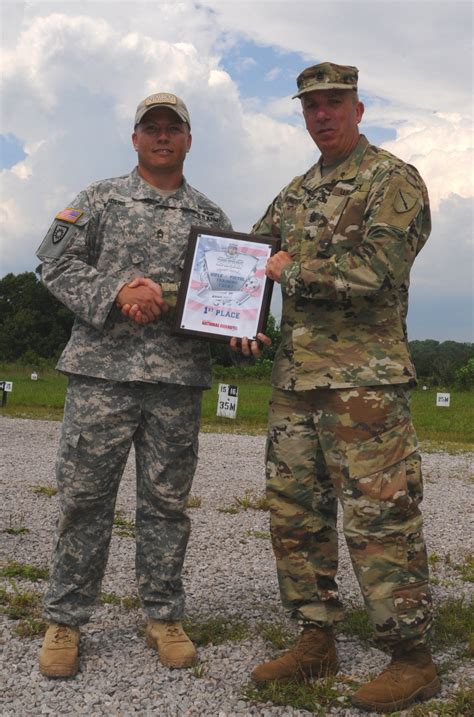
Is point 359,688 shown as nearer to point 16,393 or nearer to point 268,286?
point 268,286

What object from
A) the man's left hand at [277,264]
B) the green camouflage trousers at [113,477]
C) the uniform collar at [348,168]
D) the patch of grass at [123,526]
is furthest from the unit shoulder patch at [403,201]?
the patch of grass at [123,526]

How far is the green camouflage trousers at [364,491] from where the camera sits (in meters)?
3.64

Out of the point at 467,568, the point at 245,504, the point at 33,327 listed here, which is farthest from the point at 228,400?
the point at 33,327

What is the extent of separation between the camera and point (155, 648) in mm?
4312

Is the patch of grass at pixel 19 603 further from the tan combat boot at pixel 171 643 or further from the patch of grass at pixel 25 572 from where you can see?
the tan combat boot at pixel 171 643

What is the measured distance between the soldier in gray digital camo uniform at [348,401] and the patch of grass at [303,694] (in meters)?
0.06

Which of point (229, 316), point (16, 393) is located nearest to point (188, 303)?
point (229, 316)

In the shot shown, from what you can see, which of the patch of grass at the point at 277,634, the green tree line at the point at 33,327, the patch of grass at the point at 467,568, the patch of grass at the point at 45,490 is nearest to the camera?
the patch of grass at the point at 277,634

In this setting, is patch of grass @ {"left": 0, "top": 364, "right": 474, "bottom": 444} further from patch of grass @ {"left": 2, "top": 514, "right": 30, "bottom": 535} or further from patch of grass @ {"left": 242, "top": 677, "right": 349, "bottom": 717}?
patch of grass @ {"left": 242, "top": 677, "right": 349, "bottom": 717}

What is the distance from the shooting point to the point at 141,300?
390 centimetres

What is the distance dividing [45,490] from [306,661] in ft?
19.0

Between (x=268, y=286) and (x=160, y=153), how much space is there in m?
0.89

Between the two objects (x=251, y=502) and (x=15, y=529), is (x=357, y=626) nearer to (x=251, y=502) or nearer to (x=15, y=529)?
(x=15, y=529)

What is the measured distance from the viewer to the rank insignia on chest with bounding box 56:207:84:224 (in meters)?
4.09
